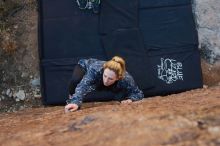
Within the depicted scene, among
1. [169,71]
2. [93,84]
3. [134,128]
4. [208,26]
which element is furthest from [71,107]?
[208,26]

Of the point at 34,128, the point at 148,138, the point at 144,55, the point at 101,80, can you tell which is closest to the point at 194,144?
the point at 148,138

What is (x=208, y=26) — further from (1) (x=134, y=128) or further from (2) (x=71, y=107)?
(1) (x=134, y=128)

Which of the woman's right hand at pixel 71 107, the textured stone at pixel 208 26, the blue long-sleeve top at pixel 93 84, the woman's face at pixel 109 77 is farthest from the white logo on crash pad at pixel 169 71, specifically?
the woman's right hand at pixel 71 107

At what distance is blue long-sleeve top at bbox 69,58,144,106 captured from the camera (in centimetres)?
406

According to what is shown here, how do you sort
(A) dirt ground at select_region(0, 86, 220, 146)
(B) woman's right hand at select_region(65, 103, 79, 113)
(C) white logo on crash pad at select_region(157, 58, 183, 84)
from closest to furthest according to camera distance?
(A) dirt ground at select_region(0, 86, 220, 146)
(B) woman's right hand at select_region(65, 103, 79, 113)
(C) white logo on crash pad at select_region(157, 58, 183, 84)

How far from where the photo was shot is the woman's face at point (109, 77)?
153 inches

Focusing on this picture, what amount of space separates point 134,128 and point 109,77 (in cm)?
122

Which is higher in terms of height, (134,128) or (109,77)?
(109,77)

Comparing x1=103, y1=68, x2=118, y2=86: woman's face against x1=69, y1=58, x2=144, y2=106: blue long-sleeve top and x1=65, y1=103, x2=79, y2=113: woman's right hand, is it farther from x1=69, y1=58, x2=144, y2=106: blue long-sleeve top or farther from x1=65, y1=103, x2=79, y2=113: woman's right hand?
x1=65, y1=103, x2=79, y2=113: woman's right hand

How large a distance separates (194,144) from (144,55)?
342 centimetres

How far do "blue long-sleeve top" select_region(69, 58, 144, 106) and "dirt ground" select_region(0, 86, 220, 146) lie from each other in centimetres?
81

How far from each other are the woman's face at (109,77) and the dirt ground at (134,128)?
69 centimetres

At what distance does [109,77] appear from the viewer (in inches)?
154

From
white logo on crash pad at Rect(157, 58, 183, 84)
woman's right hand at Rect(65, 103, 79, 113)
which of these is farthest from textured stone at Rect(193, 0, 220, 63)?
woman's right hand at Rect(65, 103, 79, 113)
